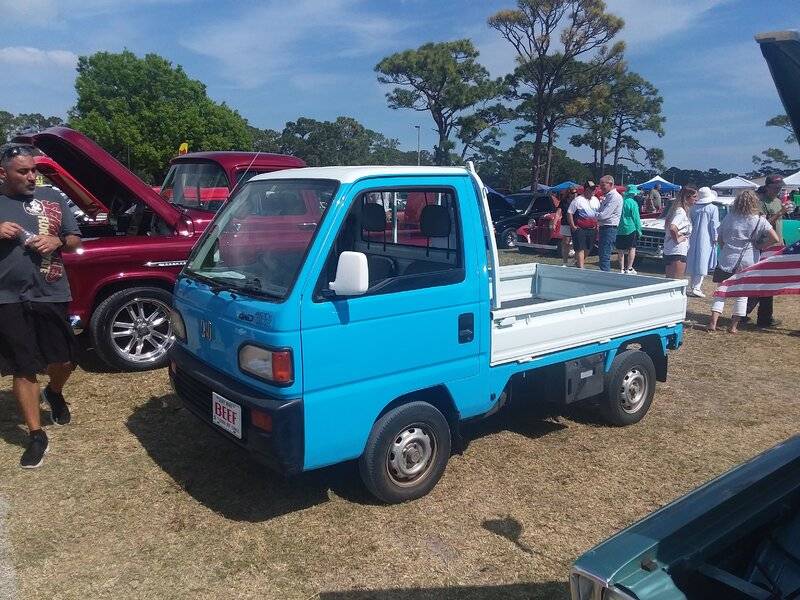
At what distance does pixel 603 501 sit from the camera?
3857mm

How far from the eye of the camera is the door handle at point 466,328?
3.71 meters

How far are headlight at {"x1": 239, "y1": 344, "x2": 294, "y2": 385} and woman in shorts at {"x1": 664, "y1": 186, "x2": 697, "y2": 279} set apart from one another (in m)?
7.76

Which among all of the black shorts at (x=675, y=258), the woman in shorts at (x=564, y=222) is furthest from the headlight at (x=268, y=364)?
the woman in shorts at (x=564, y=222)

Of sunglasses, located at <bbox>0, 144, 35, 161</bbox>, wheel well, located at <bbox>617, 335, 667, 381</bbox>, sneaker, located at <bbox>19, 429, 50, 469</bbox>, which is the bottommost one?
sneaker, located at <bbox>19, 429, 50, 469</bbox>

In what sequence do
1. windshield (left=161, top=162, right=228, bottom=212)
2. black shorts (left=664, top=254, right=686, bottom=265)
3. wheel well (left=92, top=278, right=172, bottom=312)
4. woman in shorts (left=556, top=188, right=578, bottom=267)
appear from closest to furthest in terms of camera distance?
wheel well (left=92, top=278, right=172, bottom=312), windshield (left=161, top=162, right=228, bottom=212), black shorts (left=664, top=254, right=686, bottom=265), woman in shorts (left=556, top=188, right=578, bottom=267)

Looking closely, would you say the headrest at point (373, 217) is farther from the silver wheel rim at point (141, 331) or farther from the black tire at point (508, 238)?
the black tire at point (508, 238)

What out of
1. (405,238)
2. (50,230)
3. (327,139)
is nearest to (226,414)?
(405,238)

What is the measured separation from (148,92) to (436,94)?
21620mm

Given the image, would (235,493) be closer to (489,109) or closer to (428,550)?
(428,550)

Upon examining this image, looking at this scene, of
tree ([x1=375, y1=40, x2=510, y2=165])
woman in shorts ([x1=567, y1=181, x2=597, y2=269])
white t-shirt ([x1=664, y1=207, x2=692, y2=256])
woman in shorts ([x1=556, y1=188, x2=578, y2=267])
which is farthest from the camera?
tree ([x1=375, y1=40, x2=510, y2=165])

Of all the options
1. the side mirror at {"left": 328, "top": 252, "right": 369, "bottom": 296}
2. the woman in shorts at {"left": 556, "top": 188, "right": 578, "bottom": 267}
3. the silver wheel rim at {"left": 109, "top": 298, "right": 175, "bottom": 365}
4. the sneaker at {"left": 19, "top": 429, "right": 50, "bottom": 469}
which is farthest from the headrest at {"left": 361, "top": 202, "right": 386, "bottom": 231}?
the woman in shorts at {"left": 556, "top": 188, "right": 578, "bottom": 267}

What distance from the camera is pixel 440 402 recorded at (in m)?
3.83

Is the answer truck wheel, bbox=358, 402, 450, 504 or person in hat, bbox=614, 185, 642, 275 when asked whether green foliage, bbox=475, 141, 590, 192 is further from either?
truck wheel, bbox=358, 402, 450, 504

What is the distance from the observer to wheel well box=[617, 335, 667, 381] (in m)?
5.07
